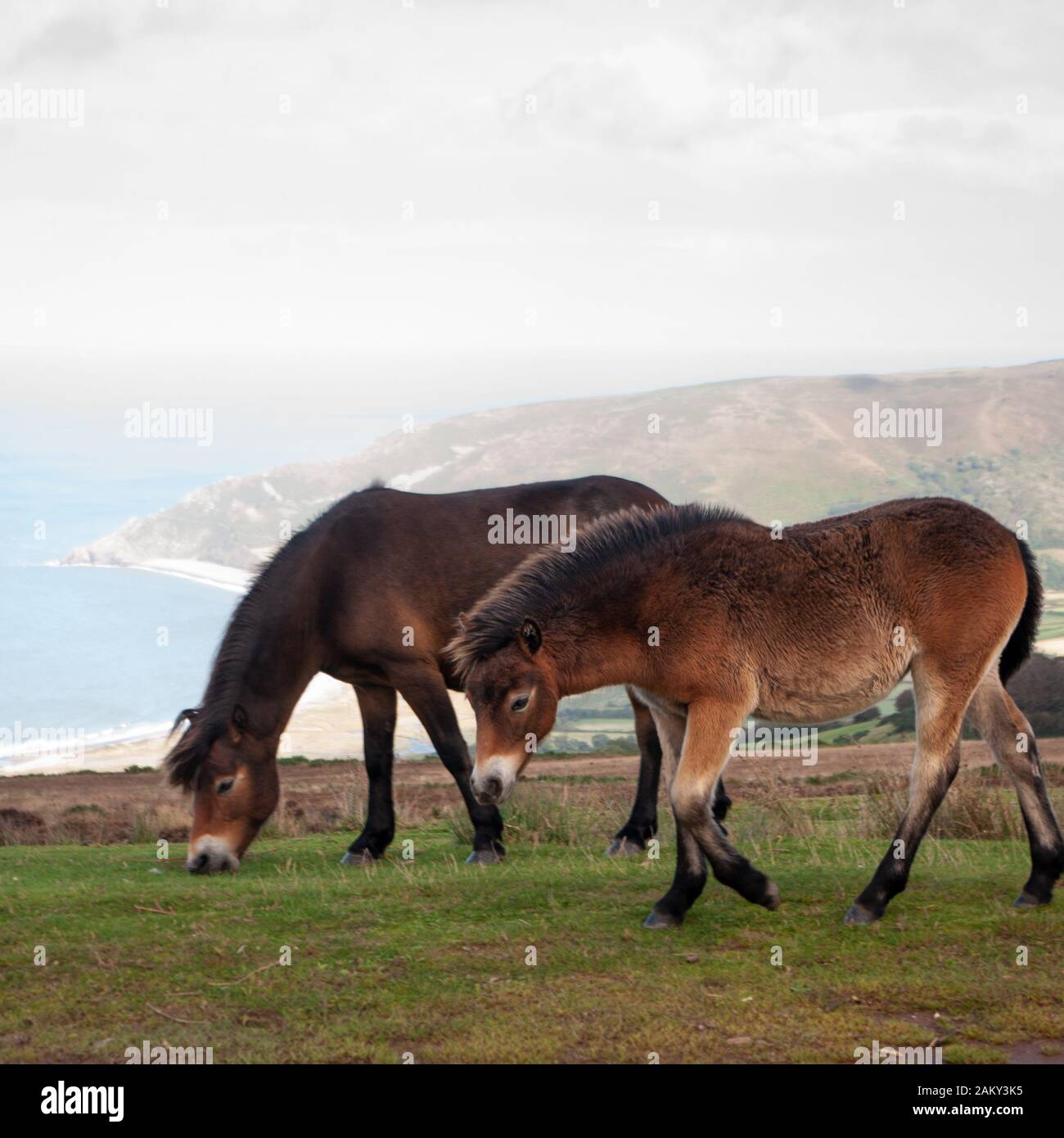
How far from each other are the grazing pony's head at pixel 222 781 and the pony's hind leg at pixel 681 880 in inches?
170

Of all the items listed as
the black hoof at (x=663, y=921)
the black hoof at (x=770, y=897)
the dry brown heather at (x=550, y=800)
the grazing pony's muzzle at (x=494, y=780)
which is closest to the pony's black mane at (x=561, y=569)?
the grazing pony's muzzle at (x=494, y=780)

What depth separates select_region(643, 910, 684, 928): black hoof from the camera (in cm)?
813

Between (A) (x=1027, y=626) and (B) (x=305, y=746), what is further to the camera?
(B) (x=305, y=746)

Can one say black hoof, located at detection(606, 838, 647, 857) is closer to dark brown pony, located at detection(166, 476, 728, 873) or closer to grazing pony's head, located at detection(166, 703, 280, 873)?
dark brown pony, located at detection(166, 476, 728, 873)

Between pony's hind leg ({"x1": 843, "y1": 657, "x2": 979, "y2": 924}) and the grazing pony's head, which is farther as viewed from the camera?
the grazing pony's head

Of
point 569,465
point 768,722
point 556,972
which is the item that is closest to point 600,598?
point 768,722

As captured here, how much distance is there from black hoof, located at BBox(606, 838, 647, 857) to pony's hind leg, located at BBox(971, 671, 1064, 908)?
12.7 ft

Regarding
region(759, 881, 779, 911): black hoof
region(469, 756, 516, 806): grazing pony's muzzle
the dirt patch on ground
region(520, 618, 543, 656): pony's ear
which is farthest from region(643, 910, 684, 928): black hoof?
the dirt patch on ground

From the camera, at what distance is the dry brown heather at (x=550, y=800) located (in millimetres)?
13141

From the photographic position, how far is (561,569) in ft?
27.6

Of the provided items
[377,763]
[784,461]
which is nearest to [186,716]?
[377,763]

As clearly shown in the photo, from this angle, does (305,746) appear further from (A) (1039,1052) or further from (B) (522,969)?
(A) (1039,1052)

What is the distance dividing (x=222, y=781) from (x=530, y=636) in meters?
4.34
